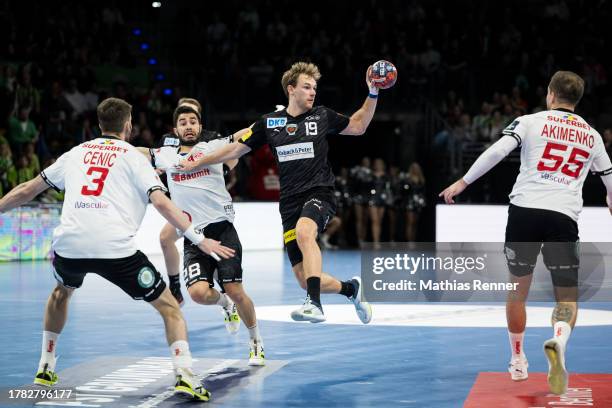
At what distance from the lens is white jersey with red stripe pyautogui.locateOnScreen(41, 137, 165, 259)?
608 cm

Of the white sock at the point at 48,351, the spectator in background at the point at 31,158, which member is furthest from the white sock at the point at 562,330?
the spectator in background at the point at 31,158

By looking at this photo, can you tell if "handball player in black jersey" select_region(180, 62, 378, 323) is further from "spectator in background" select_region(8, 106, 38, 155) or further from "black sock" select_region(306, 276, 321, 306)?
"spectator in background" select_region(8, 106, 38, 155)

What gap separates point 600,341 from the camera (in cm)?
882

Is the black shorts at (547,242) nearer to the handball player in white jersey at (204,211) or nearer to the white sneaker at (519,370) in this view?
the white sneaker at (519,370)

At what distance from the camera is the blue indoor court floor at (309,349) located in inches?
255

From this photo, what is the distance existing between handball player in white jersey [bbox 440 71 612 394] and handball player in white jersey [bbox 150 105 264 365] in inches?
75.7

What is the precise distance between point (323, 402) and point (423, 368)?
4.78ft

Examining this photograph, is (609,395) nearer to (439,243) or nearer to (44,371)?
(44,371)

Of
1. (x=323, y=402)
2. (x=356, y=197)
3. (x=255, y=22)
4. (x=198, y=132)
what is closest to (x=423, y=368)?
(x=323, y=402)

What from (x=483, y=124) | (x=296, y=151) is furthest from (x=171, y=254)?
(x=483, y=124)

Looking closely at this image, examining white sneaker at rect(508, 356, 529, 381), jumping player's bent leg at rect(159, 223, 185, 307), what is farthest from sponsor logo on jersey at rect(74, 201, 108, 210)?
jumping player's bent leg at rect(159, 223, 185, 307)

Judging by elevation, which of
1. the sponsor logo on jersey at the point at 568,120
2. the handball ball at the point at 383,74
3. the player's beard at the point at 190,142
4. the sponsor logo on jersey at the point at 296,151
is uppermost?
the handball ball at the point at 383,74

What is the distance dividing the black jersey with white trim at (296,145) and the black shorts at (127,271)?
6.48 ft

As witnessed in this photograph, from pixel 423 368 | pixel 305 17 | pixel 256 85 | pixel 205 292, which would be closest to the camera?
pixel 423 368
